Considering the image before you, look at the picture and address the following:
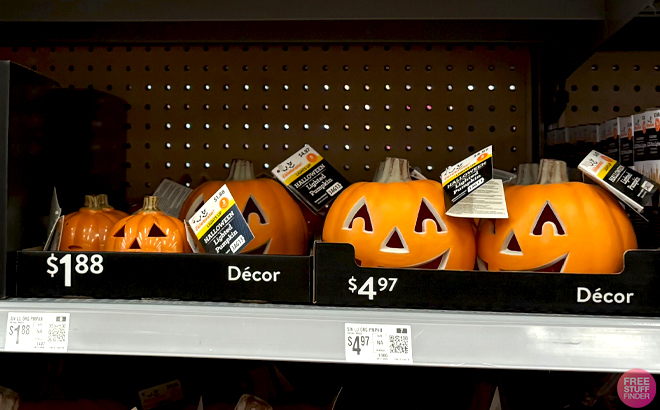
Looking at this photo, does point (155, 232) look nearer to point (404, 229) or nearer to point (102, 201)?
point (102, 201)

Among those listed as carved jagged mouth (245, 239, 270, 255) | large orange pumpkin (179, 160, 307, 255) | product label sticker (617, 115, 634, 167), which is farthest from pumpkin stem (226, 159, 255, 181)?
product label sticker (617, 115, 634, 167)

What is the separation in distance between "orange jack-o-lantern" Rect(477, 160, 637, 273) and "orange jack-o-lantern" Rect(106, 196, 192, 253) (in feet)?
1.84

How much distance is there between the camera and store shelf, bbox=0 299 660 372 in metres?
Answer: 0.76

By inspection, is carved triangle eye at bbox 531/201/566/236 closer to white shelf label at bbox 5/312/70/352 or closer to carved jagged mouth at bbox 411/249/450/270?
carved jagged mouth at bbox 411/249/450/270

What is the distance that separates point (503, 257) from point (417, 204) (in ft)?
0.56

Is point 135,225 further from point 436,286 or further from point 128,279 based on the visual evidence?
point 436,286

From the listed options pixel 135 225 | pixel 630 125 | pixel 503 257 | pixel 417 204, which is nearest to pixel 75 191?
A: pixel 135 225

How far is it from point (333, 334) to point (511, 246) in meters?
0.35

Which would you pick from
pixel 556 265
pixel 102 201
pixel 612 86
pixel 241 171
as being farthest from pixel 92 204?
pixel 612 86

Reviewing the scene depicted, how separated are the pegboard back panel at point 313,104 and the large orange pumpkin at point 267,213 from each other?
338mm

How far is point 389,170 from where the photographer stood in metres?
1.00

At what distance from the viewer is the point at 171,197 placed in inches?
49.1

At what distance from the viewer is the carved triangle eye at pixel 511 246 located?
0.91m

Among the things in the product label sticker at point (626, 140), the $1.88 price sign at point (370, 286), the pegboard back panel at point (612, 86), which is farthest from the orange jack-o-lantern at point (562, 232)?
the pegboard back panel at point (612, 86)
